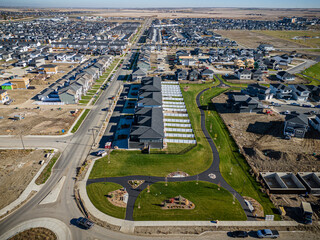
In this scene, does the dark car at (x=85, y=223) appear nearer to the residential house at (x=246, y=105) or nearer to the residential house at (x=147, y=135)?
the residential house at (x=147, y=135)

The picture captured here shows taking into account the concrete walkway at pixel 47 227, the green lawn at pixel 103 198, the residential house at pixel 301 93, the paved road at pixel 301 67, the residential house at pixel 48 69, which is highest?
the residential house at pixel 48 69

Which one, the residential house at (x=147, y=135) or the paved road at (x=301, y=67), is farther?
the paved road at (x=301, y=67)

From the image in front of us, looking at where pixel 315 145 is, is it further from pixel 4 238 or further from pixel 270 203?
pixel 4 238

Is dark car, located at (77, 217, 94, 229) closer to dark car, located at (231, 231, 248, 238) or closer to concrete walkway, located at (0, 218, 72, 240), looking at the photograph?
concrete walkway, located at (0, 218, 72, 240)

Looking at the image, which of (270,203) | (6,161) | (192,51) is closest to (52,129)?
(6,161)

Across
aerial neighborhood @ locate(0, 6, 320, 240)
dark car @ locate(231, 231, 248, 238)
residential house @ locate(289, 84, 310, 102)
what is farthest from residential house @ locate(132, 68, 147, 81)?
dark car @ locate(231, 231, 248, 238)

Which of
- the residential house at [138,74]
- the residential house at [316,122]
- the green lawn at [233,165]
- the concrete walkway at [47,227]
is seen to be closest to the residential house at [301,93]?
the residential house at [316,122]
